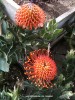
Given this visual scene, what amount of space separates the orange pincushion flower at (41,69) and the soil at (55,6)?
44 centimetres

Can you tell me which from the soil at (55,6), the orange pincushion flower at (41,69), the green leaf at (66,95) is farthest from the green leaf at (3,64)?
the soil at (55,6)

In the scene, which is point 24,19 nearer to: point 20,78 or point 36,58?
point 36,58

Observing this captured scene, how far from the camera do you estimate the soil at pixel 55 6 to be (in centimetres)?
169

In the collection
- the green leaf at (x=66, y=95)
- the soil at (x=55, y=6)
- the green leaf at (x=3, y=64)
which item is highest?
the soil at (x=55, y=6)

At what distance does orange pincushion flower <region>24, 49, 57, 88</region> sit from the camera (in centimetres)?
123

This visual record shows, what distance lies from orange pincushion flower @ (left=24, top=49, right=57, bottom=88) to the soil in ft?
1.44

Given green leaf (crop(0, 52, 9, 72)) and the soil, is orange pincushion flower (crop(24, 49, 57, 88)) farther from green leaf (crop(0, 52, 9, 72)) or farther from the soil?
the soil

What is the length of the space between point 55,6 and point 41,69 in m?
0.64

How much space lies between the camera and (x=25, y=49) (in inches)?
51.9

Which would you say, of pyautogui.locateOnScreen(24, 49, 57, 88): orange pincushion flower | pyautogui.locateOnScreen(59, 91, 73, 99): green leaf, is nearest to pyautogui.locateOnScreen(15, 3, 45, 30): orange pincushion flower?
pyautogui.locateOnScreen(24, 49, 57, 88): orange pincushion flower

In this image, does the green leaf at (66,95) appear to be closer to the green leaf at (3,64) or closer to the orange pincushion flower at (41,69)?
the orange pincushion flower at (41,69)

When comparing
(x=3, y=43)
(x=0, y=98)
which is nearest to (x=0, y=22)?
(x=3, y=43)

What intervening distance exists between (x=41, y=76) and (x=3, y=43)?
23 centimetres

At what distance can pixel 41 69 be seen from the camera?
4.01 feet
